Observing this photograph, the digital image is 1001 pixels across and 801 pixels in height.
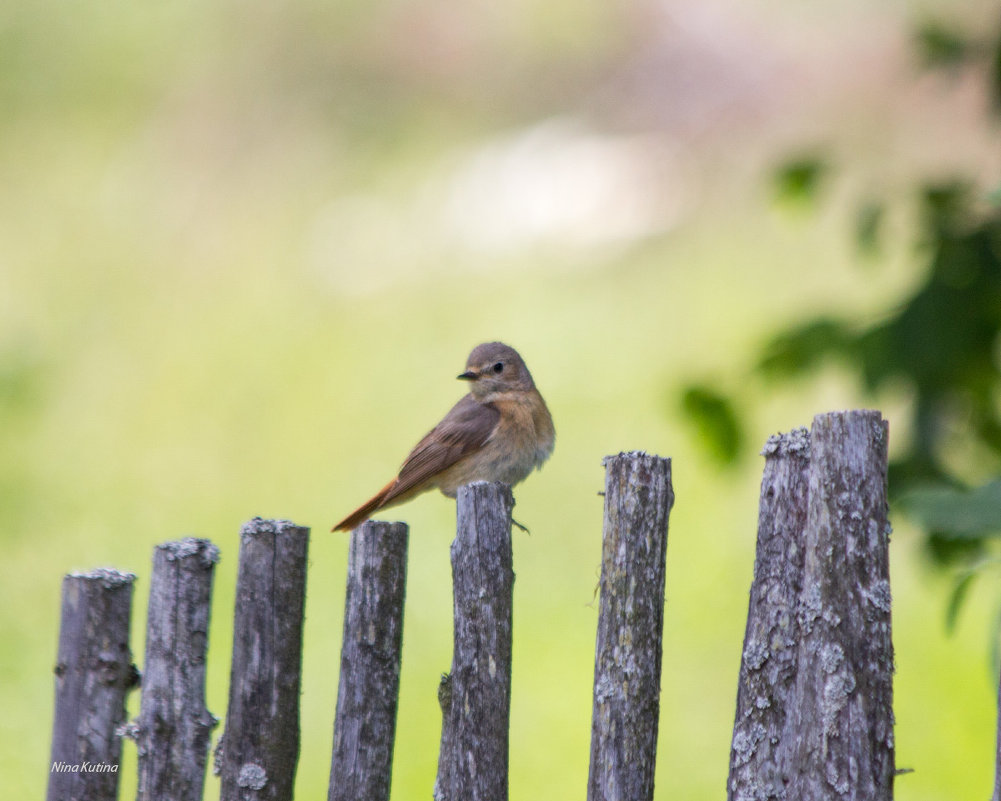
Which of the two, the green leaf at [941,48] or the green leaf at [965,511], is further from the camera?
the green leaf at [941,48]

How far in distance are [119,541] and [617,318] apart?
5335 mm

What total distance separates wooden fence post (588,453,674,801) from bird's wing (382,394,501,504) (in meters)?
A: 2.11

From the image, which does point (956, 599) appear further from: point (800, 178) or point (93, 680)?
point (800, 178)

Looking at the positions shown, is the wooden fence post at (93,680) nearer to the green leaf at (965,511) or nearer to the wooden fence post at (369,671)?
the wooden fence post at (369,671)

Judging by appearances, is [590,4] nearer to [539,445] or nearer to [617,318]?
[617,318]

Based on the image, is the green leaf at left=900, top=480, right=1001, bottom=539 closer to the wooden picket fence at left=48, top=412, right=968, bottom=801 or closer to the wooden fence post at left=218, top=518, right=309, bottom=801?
the wooden picket fence at left=48, top=412, right=968, bottom=801

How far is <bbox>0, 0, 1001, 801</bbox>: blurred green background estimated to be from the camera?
7.86 meters

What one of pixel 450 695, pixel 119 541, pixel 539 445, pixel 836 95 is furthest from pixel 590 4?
pixel 450 695

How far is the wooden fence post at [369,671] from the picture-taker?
3158 mm

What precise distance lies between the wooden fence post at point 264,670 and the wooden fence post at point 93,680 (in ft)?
0.98

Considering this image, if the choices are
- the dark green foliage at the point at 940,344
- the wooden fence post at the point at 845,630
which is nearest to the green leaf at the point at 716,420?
the dark green foliage at the point at 940,344

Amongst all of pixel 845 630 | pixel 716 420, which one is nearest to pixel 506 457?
pixel 716 420

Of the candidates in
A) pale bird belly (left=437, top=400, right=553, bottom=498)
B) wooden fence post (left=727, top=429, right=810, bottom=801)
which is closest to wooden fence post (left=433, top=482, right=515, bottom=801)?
wooden fence post (left=727, top=429, right=810, bottom=801)

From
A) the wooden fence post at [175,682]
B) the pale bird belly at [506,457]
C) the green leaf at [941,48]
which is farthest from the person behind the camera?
the pale bird belly at [506,457]
